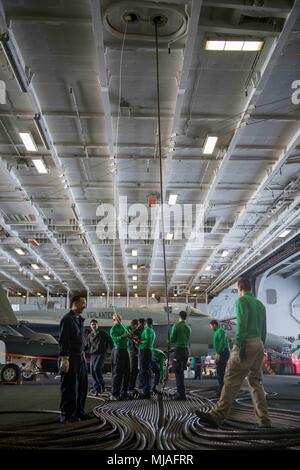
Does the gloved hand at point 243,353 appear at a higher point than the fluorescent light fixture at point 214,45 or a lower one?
lower

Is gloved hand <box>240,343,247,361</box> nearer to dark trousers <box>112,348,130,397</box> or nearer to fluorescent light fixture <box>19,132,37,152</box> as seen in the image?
dark trousers <box>112,348,130,397</box>

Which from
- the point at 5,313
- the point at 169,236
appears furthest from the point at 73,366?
the point at 169,236

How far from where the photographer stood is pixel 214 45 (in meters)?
6.92

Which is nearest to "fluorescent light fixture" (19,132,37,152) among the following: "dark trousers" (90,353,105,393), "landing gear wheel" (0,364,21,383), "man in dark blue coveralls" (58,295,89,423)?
"dark trousers" (90,353,105,393)

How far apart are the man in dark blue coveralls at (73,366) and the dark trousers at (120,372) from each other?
263 cm

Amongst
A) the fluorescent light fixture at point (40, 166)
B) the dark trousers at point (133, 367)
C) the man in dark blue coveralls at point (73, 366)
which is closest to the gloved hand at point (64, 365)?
the man in dark blue coveralls at point (73, 366)

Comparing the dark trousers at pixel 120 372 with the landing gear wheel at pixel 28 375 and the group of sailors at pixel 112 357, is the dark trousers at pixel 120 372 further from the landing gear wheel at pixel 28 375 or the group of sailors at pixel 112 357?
the landing gear wheel at pixel 28 375

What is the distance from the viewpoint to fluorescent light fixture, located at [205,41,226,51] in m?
6.87

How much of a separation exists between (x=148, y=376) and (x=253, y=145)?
6.54 meters

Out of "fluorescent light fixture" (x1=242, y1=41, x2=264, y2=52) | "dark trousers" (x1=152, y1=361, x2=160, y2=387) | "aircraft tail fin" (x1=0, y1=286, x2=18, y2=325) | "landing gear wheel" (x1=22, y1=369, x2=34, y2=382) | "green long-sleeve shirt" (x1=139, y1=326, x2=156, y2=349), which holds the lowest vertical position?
"landing gear wheel" (x1=22, y1=369, x2=34, y2=382)

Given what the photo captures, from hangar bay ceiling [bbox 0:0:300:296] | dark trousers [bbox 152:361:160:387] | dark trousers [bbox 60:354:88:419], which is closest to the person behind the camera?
dark trousers [bbox 60:354:88:419]

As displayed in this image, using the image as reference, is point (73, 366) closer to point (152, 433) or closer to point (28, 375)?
point (152, 433)

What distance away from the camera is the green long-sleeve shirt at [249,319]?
15.0 feet
